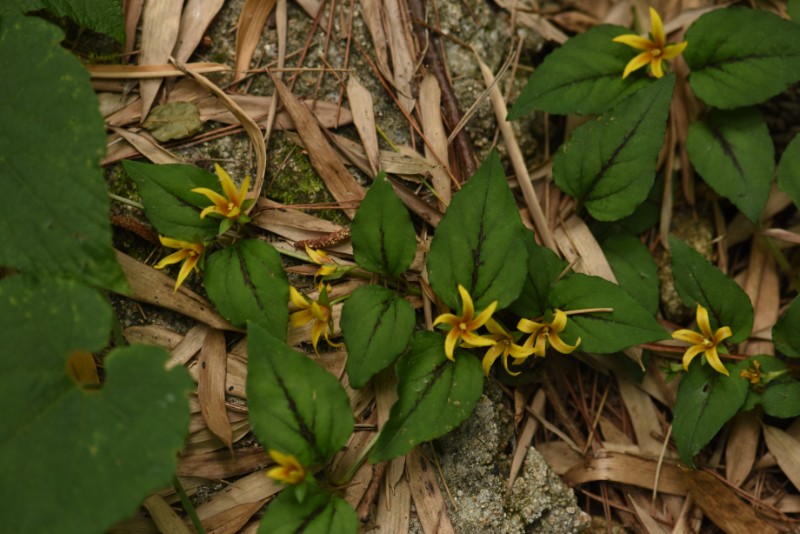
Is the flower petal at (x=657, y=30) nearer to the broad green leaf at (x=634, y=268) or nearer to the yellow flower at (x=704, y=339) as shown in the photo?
the broad green leaf at (x=634, y=268)

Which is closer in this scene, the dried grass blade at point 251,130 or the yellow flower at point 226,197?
the yellow flower at point 226,197

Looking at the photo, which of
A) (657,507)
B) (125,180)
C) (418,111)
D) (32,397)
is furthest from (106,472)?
(657,507)

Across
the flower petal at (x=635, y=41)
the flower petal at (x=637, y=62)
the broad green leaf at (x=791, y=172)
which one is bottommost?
the broad green leaf at (x=791, y=172)

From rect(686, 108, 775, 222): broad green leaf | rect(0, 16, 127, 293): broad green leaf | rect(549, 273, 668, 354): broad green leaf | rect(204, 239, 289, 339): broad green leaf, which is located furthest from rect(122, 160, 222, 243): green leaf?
rect(686, 108, 775, 222): broad green leaf

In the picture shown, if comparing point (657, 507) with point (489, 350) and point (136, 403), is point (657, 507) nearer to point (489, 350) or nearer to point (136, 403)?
point (489, 350)

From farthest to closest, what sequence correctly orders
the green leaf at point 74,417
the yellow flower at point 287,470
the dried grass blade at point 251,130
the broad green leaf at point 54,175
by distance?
the dried grass blade at point 251,130
the yellow flower at point 287,470
the broad green leaf at point 54,175
the green leaf at point 74,417

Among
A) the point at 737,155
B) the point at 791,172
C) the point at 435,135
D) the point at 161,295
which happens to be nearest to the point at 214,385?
the point at 161,295

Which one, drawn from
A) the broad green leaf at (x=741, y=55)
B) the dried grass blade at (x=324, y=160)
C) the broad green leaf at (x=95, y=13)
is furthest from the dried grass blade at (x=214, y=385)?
the broad green leaf at (x=741, y=55)
